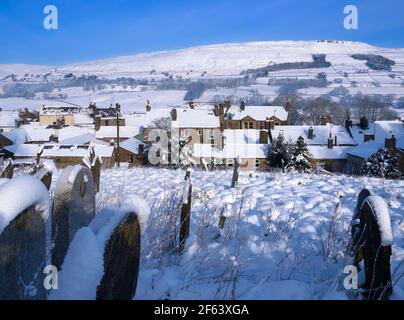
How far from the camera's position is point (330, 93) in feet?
377

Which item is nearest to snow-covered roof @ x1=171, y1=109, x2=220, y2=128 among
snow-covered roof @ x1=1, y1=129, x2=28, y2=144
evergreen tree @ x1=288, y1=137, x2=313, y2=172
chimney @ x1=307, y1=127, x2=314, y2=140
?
chimney @ x1=307, y1=127, x2=314, y2=140

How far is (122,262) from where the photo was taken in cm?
273

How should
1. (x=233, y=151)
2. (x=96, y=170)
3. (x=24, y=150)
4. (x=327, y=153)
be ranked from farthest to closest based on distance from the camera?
(x=327, y=153) → (x=233, y=151) → (x=24, y=150) → (x=96, y=170)

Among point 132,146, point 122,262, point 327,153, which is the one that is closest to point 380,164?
point 327,153

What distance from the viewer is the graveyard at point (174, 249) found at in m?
2.26

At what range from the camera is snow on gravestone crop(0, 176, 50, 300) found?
1987 mm

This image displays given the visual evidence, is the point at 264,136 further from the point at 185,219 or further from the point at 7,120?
the point at 7,120

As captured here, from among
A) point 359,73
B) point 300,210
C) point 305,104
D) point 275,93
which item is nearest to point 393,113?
point 359,73

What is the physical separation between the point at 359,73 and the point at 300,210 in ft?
321

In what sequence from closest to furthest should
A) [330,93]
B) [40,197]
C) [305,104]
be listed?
1. [40,197]
2. [305,104]
3. [330,93]

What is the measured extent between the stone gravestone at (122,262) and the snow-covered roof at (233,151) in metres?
33.2

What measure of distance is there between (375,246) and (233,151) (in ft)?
120
